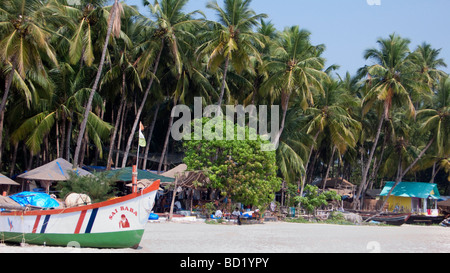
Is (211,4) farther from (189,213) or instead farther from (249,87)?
(189,213)

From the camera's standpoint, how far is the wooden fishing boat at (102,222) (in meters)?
13.5

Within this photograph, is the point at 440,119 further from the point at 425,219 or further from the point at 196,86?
the point at 196,86

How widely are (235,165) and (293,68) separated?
8109 mm

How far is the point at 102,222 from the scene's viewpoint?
533 inches

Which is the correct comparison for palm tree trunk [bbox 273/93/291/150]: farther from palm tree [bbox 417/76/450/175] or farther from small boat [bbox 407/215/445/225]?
palm tree [bbox 417/76/450/175]

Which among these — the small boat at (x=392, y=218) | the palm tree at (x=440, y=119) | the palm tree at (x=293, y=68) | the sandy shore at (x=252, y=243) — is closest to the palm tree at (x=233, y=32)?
the palm tree at (x=293, y=68)

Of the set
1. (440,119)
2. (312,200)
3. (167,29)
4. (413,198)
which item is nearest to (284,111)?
(312,200)

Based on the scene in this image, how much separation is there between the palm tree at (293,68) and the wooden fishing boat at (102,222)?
55.0 feet

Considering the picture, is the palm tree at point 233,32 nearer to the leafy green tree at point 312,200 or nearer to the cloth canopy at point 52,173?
the leafy green tree at point 312,200

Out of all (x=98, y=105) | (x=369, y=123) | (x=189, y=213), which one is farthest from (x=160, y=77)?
(x=369, y=123)

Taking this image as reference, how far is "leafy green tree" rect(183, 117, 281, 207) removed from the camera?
2414 centimetres

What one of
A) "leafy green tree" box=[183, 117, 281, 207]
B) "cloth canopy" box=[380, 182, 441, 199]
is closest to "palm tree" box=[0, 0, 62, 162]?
"leafy green tree" box=[183, 117, 281, 207]

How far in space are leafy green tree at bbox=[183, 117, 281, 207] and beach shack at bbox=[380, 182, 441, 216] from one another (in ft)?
55.5
